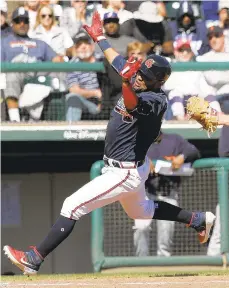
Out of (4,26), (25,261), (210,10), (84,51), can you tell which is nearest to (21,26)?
(4,26)

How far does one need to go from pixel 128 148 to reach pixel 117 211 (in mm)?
2785

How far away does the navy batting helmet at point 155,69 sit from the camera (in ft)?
20.3

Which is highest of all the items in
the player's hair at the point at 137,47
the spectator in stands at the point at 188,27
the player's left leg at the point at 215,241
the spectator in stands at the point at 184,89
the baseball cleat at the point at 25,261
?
the spectator in stands at the point at 188,27

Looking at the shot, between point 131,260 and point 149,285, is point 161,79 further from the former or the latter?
point 131,260

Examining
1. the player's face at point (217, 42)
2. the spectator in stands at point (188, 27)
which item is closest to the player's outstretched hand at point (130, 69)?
the player's face at point (217, 42)

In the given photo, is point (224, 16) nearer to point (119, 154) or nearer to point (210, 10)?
point (210, 10)

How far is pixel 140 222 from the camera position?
898 cm

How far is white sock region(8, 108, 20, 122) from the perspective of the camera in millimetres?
9258

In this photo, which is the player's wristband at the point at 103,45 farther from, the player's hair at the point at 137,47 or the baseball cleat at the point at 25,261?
the player's hair at the point at 137,47

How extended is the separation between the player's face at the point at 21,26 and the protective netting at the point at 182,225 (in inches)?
92.8

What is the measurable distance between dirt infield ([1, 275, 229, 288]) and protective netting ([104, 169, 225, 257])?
1683 millimetres

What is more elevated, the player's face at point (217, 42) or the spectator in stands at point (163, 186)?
the player's face at point (217, 42)

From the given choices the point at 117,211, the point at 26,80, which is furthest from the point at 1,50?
the point at 117,211

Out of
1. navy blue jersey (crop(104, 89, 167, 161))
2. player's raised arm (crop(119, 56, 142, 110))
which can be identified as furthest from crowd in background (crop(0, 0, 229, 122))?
player's raised arm (crop(119, 56, 142, 110))
